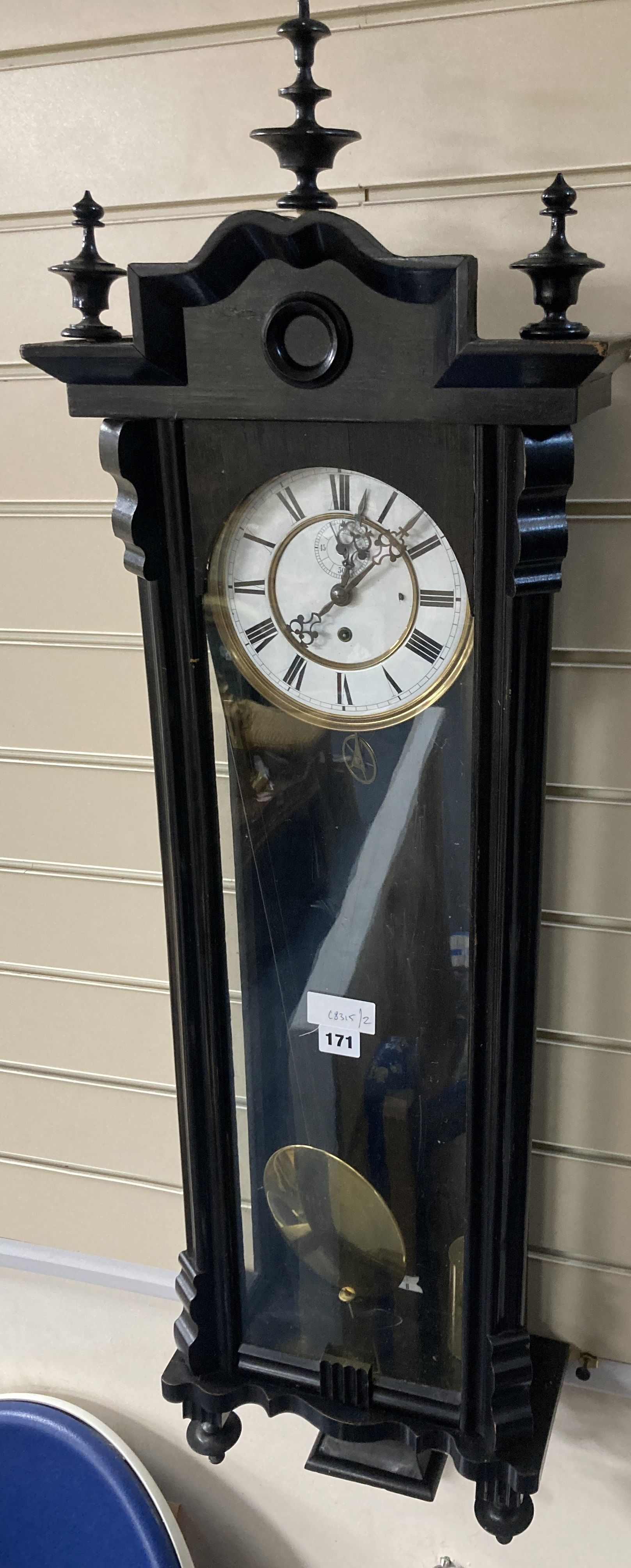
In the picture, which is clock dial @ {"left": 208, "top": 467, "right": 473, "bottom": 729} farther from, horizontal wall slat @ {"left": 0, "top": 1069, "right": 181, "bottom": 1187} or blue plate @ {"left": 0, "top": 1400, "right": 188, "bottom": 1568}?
blue plate @ {"left": 0, "top": 1400, "right": 188, "bottom": 1568}

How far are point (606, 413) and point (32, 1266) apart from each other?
3.82 ft

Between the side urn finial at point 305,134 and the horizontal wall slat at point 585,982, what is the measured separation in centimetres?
64

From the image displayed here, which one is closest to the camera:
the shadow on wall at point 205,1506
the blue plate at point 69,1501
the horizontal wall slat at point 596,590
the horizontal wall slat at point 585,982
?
the horizontal wall slat at point 596,590

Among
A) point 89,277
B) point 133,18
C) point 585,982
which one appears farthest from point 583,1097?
point 133,18

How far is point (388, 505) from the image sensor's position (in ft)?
2.73

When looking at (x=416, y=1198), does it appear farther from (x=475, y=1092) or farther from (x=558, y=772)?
(x=558, y=772)

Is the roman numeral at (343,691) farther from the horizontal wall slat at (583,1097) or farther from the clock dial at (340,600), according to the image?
the horizontal wall slat at (583,1097)

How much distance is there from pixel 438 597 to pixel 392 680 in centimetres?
7

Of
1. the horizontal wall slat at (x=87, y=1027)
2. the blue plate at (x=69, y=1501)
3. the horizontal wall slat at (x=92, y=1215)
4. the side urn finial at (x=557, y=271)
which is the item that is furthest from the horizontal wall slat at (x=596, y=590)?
the blue plate at (x=69, y=1501)

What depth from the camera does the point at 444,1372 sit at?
40.0 inches

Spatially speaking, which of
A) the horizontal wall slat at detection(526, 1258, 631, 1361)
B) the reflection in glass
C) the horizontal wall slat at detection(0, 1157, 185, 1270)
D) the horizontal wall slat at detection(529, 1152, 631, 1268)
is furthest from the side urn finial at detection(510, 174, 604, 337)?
the horizontal wall slat at detection(0, 1157, 185, 1270)

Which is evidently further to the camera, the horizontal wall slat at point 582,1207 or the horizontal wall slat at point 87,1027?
the horizontal wall slat at point 87,1027

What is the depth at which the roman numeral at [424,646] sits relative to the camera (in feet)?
2.81

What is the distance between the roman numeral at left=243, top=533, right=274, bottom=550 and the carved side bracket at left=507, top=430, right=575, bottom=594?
19 cm
